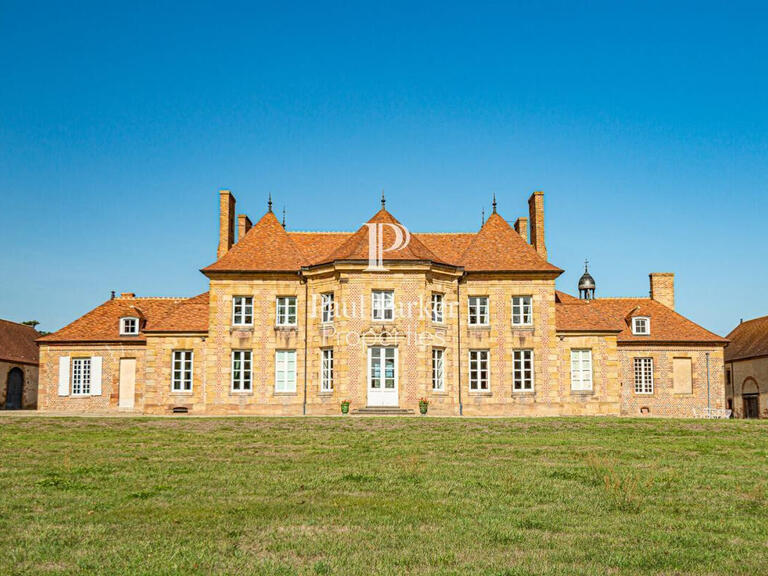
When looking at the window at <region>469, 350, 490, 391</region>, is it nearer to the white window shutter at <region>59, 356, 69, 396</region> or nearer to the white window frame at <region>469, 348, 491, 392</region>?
the white window frame at <region>469, 348, 491, 392</region>

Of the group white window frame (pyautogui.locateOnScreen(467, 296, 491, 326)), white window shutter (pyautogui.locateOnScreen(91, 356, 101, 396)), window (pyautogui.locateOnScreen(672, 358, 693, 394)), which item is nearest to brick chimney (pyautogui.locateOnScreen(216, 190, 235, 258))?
white window shutter (pyautogui.locateOnScreen(91, 356, 101, 396))

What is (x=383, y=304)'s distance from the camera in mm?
32281

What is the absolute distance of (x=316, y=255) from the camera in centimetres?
3572

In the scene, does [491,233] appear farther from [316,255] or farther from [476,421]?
[476,421]

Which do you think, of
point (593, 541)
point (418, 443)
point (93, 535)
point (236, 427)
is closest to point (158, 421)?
point (236, 427)

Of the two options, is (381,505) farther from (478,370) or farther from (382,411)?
(478,370)

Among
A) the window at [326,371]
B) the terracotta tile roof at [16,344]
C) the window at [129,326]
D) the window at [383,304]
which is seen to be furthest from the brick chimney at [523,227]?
the terracotta tile roof at [16,344]

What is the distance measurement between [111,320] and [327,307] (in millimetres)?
14726

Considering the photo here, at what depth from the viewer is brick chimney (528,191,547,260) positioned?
37469mm

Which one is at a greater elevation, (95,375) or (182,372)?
(182,372)

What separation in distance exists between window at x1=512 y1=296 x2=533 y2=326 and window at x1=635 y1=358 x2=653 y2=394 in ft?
33.3

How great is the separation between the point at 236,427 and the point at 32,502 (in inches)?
480

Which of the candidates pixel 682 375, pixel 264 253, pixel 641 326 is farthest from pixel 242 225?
pixel 682 375

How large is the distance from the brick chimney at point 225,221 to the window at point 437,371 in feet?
38.8
